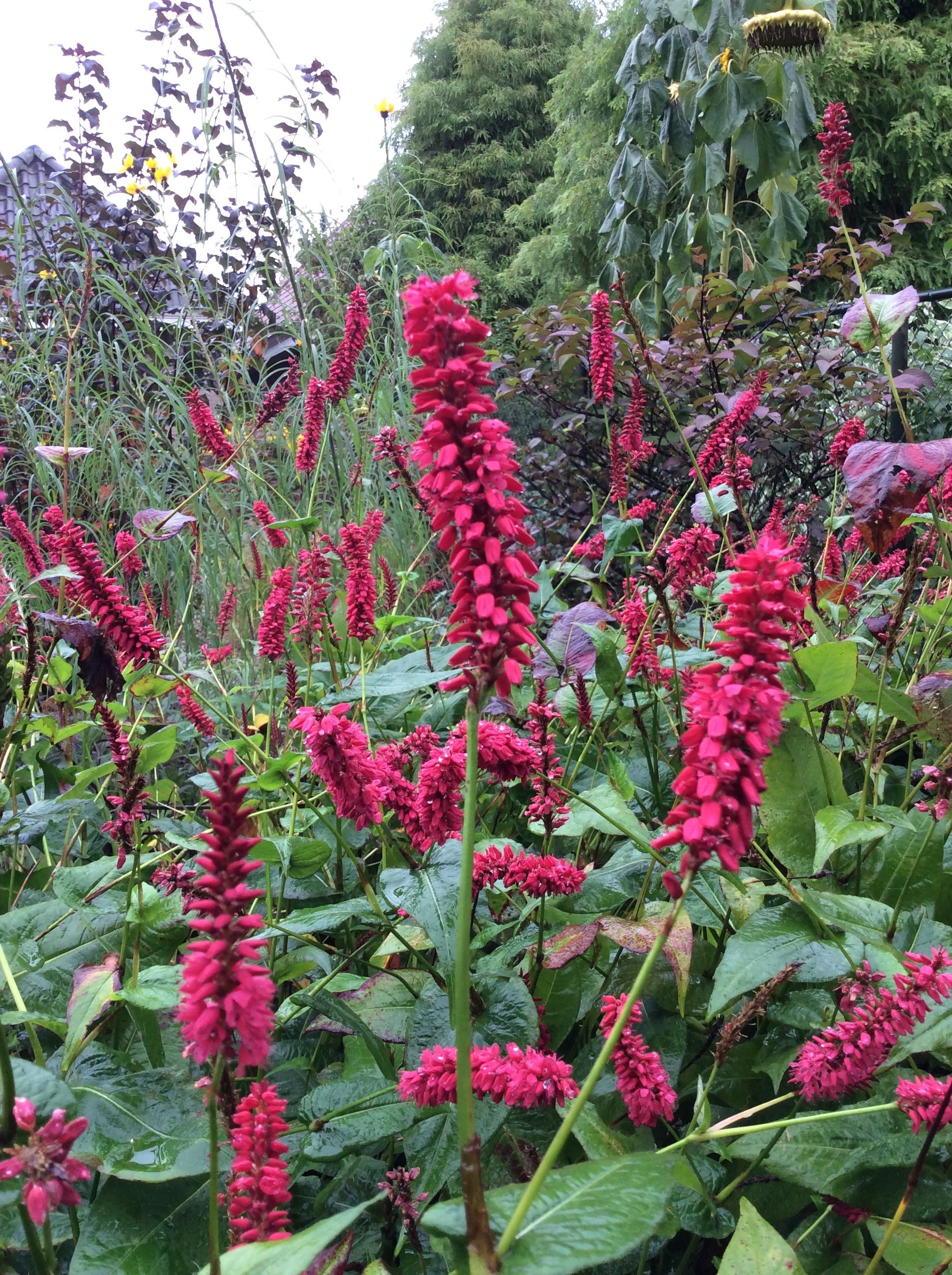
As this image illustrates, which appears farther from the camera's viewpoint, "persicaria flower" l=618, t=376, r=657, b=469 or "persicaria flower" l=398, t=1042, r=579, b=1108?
"persicaria flower" l=618, t=376, r=657, b=469

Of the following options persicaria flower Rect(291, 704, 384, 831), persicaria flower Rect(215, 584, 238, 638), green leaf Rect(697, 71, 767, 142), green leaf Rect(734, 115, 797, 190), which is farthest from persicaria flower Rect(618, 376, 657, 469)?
green leaf Rect(734, 115, 797, 190)

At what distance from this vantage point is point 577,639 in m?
1.65

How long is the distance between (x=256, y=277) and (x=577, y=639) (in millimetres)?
4323

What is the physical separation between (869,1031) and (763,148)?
5941 mm

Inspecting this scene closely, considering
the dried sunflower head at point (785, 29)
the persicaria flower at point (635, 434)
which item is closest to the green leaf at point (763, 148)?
the dried sunflower head at point (785, 29)

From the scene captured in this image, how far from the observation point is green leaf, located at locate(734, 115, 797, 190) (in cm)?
541

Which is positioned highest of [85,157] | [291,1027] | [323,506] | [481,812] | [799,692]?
[85,157]

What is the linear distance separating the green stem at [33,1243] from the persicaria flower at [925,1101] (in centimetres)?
69

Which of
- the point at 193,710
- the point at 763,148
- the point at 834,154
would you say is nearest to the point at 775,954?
the point at 193,710

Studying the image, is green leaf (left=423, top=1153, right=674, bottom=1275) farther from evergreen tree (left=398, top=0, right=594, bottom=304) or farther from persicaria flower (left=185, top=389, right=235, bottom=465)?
evergreen tree (left=398, top=0, right=594, bottom=304)

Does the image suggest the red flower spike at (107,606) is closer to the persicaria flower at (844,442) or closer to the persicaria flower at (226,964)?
the persicaria flower at (226,964)

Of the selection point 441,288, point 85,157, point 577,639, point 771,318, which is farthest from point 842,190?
point 85,157

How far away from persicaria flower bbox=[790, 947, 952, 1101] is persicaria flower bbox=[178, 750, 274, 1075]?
1.79 ft

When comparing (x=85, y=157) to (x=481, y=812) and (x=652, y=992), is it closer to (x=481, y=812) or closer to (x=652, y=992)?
(x=481, y=812)
